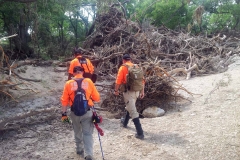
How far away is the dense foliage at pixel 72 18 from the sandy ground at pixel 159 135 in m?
3.96

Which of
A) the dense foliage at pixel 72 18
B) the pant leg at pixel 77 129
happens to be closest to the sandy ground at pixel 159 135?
the pant leg at pixel 77 129

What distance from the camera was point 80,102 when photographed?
365 cm

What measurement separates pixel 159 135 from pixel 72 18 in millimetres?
18024

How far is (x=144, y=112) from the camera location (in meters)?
6.43

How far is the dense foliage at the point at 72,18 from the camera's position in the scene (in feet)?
32.9

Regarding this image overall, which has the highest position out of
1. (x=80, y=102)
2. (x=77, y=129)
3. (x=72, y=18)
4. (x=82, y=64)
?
(x=72, y=18)

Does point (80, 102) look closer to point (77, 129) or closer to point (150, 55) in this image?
point (77, 129)

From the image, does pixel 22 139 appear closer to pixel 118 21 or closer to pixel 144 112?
pixel 144 112

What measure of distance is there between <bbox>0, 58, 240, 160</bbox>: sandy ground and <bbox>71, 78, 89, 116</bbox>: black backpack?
999mm

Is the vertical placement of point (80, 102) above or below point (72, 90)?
below

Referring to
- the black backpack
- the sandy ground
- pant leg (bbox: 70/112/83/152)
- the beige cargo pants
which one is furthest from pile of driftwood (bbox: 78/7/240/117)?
the black backpack

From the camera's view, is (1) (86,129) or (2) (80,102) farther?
(1) (86,129)

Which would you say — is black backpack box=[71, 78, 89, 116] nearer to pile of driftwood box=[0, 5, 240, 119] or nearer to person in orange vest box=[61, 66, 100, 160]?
person in orange vest box=[61, 66, 100, 160]

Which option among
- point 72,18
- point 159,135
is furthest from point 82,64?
point 72,18
